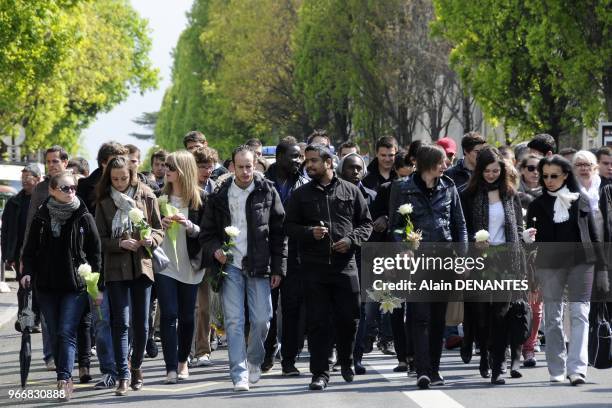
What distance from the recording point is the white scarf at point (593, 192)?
12633 millimetres

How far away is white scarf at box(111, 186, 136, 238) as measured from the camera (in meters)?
12.2

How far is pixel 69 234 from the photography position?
11711 millimetres

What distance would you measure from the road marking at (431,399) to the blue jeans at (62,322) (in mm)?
2580

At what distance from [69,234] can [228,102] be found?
55.8m

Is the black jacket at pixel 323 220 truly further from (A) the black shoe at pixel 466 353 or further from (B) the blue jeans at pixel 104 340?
(A) the black shoe at pixel 466 353

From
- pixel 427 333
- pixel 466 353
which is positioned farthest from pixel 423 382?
pixel 466 353

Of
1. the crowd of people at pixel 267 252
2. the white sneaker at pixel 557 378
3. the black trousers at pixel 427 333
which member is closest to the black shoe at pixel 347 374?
the crowd of people at pixel 267 252

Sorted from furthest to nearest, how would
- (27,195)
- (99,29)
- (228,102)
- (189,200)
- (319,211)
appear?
(228,102) → (99,29) → (27,195) → (189,200) → (319,211)

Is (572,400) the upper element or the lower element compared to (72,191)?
lower

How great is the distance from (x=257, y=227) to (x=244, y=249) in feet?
0.68

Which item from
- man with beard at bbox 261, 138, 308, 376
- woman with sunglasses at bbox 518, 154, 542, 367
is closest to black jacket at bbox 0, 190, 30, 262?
man with beard at bbox 261, 138, 308, 376

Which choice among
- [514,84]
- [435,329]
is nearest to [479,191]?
[435,329]

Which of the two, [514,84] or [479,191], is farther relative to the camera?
[514,84]

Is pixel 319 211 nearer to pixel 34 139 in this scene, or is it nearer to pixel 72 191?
pixel 72 191
